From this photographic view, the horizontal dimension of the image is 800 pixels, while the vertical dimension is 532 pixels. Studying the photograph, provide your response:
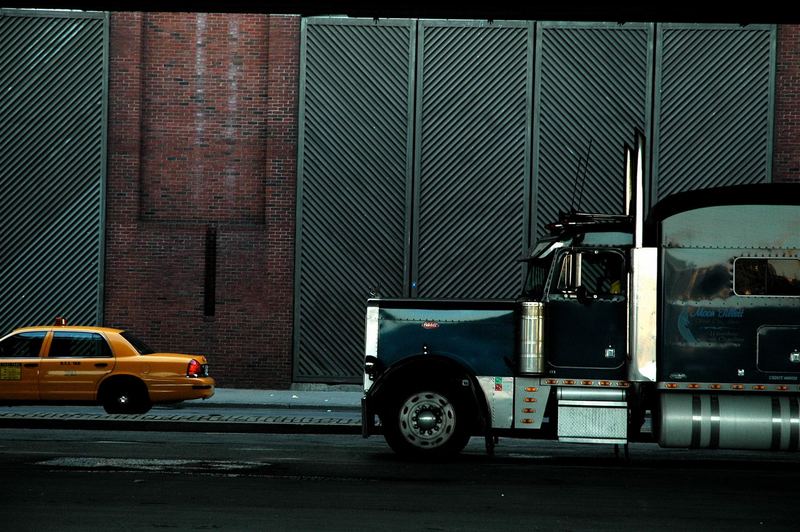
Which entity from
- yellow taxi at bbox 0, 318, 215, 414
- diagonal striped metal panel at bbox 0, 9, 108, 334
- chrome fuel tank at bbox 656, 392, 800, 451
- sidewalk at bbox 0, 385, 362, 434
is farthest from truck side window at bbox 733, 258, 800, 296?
diagonal striped metal panel at bbox 0, 9, 108, 334

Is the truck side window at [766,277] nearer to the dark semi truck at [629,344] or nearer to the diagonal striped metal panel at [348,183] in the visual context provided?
the dark semi truck at [629,344]

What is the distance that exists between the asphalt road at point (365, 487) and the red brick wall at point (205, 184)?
30.9ft

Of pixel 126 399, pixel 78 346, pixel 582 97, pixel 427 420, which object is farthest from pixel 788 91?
pixel 78 346

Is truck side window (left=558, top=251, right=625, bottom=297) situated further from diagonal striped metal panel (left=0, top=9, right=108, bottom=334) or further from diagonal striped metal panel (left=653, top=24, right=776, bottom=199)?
diagonal striped metal panel (left=0, top=9, right=108, bottom=334)

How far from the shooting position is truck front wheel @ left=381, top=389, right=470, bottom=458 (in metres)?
12.9

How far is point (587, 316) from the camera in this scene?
13.0 m

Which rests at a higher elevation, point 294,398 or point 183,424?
point 183,424

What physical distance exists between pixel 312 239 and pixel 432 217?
8.85 feet

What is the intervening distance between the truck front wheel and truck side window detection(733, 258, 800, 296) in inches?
138

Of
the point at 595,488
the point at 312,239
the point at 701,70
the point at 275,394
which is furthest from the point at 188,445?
the point at 701,70

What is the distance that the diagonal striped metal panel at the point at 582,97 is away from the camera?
24.4 m

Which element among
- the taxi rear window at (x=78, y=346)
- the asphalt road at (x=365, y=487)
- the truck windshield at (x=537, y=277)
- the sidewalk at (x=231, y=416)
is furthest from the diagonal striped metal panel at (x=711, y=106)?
the taxi rear window at (x=78, y=346)

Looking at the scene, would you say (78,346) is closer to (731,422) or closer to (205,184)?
(205,184)

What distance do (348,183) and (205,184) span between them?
10.5 ft
